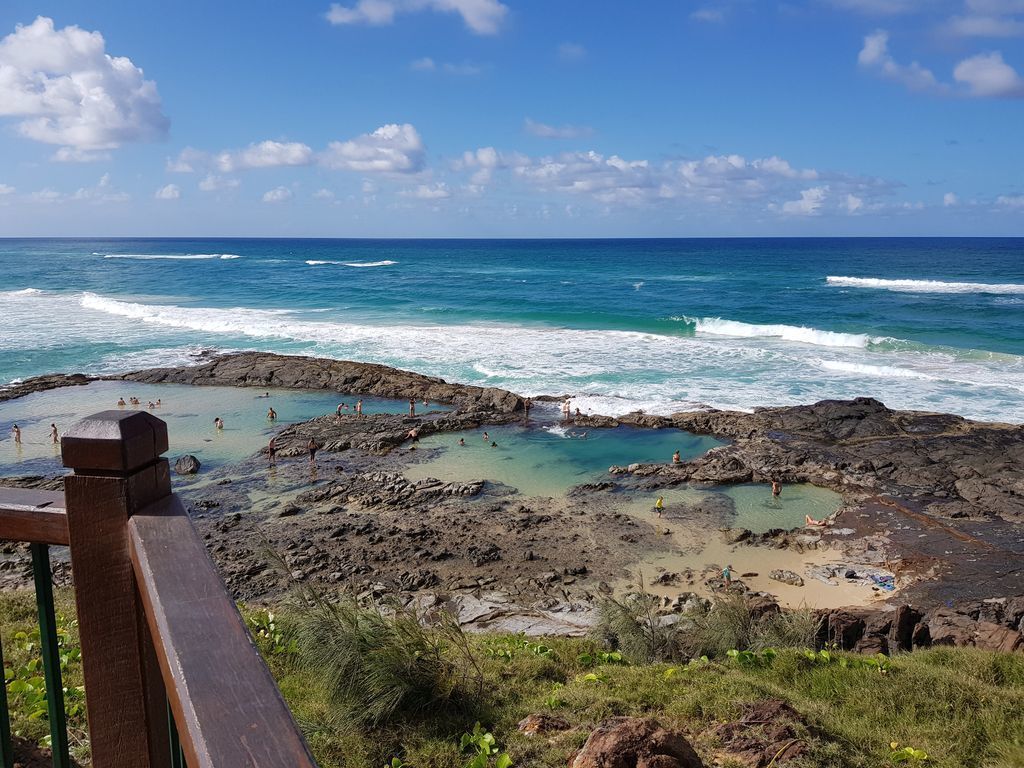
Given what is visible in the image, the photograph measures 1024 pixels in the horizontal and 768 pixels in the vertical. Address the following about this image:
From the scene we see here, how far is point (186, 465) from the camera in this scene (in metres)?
18.5

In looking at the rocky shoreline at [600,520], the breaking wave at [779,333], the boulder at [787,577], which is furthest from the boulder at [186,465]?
the breaking wave at [779,333]

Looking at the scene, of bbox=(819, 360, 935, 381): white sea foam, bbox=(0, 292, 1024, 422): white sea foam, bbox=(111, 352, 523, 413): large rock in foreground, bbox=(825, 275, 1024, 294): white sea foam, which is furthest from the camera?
bbox=(825, 275, 1024, 294): white sea foam

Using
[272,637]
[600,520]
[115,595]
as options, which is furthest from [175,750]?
[600,520]

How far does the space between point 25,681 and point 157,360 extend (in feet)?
95.5

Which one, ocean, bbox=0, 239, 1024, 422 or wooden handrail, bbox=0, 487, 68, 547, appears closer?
wooden handrail, bbox=0, 487, 68, 547

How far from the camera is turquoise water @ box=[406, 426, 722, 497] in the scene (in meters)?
18.3

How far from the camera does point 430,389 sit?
25953 mm

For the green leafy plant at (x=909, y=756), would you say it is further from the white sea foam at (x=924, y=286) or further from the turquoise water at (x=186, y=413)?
the white sea foam at (x=924, y=286)

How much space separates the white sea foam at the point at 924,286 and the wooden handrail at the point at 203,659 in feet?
211

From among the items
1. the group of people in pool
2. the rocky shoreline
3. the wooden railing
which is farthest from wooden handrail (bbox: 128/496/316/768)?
the group of people in pool

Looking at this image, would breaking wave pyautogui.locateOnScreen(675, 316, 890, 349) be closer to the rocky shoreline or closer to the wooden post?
the rocky shoreline

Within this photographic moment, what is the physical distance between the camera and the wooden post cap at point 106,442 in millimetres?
1565

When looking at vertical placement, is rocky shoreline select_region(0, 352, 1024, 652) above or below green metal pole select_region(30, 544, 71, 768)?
below

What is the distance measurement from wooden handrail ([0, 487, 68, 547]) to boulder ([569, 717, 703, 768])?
3.64 meters
